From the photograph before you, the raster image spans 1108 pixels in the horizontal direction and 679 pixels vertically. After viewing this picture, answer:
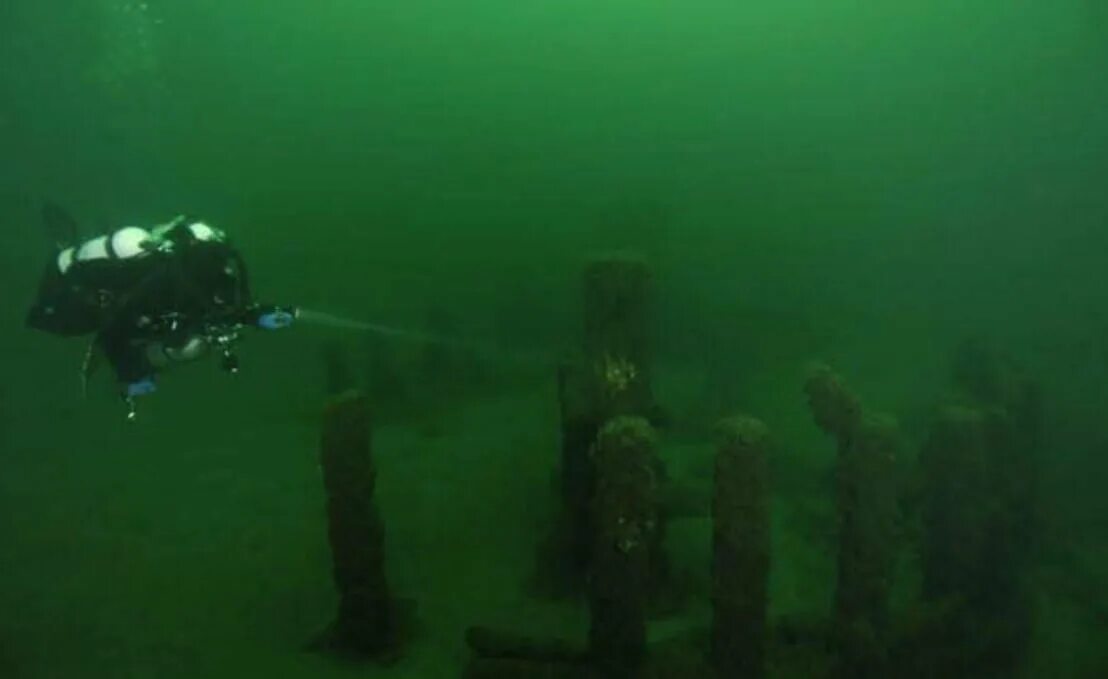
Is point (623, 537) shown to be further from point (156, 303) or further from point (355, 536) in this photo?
point (156, 303)

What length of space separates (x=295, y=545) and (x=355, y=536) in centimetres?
250

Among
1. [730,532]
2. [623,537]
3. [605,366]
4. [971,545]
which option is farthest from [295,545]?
[971,545]

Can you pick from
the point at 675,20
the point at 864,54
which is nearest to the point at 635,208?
the point at 675,20

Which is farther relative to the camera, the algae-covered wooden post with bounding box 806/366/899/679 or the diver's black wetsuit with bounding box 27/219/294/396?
the diver's black wetsuit with bounding box 27/219/294/396

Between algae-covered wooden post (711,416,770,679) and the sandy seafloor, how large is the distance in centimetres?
53

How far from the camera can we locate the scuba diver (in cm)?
552

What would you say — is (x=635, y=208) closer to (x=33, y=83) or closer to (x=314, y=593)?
(x=314, y=593)

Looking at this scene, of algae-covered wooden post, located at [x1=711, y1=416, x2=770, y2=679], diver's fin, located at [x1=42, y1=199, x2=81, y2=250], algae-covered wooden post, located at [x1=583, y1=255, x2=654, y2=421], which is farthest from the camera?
algae-covered wooden post, located at [x1=583, y1=255, x2=654, y2=421]

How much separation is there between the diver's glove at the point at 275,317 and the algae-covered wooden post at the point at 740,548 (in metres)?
2.64

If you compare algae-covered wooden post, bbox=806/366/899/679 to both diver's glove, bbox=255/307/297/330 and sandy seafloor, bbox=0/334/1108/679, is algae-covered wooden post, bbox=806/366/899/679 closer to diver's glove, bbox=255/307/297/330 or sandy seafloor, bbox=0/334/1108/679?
sandy seafloor, bbox=0/334/1108/679

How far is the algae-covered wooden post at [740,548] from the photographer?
446 cm

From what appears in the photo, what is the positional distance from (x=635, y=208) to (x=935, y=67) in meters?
64.0

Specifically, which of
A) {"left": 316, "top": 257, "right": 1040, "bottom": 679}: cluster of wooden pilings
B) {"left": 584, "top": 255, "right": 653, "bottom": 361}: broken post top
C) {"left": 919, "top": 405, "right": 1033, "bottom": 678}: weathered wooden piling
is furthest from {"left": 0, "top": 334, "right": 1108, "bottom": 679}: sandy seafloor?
{"left": 584, "top": 255, "right": 653, "bottom": 361}: broken post top

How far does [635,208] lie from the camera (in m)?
21.5
